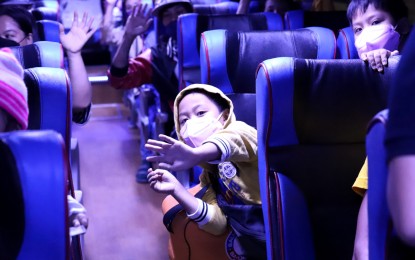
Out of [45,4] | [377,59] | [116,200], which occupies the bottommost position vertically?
[116,200]

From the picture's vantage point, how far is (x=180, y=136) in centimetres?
153

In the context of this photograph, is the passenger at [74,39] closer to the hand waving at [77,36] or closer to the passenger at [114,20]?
the hand waving at [77,36]

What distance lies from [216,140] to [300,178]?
22cm

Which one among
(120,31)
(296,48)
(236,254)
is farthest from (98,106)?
(236,254)

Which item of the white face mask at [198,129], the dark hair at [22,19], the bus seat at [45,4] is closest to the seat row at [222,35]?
the white face mask at [198,129]

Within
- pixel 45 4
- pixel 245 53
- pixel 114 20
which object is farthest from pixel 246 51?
pixel 114 20

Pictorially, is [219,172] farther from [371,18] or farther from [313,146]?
[371,18]

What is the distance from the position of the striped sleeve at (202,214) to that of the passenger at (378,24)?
0.64m

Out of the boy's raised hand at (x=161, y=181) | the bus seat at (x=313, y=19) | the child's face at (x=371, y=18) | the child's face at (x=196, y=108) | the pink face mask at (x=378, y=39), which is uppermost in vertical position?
the child's face at (x=371, y=18)

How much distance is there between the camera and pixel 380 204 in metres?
0.86

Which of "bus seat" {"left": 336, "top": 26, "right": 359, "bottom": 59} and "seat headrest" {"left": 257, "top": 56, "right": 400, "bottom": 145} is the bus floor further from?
"seat headrest" {"left": 257, "top": 56, "right": 400, "bottom": 145}

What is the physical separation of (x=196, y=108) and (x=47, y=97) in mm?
418

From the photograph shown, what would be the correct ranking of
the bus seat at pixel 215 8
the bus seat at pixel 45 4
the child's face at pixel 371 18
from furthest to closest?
the bus seat at pixel 45 4 < the bus seat at pixel 215 8 < the child's face at pixel 371 18

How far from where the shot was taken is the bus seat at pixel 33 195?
2.93 feet
